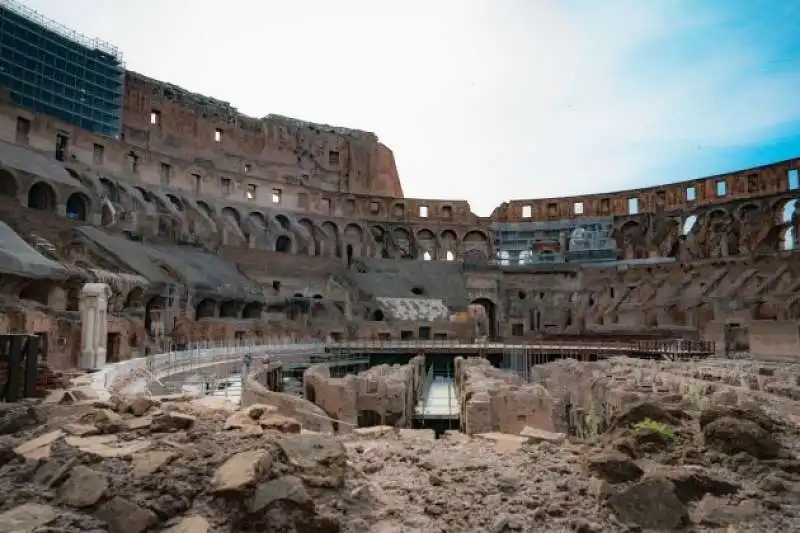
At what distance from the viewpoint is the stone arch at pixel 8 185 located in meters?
34.4

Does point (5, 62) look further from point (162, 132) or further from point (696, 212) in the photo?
point (696, 212)

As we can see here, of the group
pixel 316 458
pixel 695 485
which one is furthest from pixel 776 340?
pixel 316 458

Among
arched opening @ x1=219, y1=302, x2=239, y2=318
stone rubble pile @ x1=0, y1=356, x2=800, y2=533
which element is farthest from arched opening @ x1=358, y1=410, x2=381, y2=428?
arched opening @ x1=219, y1=302, x2=239, y2=318

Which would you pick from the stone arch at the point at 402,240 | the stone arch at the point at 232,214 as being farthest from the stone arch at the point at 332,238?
the stone arch at the point at 232,214

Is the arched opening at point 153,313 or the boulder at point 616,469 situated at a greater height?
the arched opening at point 153,313

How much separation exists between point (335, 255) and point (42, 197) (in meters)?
27.0

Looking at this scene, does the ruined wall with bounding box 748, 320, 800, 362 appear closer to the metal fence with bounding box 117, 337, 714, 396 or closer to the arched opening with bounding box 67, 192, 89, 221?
the metal fence with bounding box 117, 337, 714, 396

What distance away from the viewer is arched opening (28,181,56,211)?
3694 cm

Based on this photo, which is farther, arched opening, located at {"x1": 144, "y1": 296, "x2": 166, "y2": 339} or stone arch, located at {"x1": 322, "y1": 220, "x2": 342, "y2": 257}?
stone arch, located at {"x1": 322, "y1": 220, "x2": 342, "y2": 257}

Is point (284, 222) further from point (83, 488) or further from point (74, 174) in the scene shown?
point (83, 488)

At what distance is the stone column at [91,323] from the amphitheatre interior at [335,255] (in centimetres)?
6

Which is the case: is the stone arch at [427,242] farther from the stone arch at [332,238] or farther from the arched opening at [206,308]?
the arched opening at [206,308]

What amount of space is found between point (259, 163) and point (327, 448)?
5937 centimetres

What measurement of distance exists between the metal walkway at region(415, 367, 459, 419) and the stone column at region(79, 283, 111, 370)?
9999 millimetres
